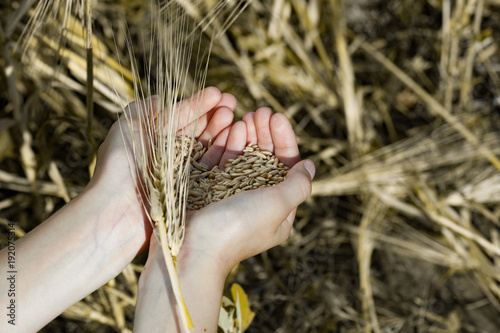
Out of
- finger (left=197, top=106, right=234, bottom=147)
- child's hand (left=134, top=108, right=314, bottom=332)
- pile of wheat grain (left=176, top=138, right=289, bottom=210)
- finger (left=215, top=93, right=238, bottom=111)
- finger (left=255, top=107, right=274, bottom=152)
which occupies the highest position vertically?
finger (left=215, top=93, right=238, bottom=111)

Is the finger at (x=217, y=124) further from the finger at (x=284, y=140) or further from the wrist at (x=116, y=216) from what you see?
the wrist at (x=116, y=216)

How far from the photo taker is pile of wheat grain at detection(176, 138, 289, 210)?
3.13ft

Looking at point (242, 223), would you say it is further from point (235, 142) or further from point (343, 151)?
point (343, 151)

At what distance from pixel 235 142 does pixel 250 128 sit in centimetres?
5

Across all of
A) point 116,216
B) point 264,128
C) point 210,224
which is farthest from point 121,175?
point 264,128

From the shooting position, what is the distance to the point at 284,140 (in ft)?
3.32

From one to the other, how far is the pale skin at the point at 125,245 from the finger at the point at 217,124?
0.19 meters

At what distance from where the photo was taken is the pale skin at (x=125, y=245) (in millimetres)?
811

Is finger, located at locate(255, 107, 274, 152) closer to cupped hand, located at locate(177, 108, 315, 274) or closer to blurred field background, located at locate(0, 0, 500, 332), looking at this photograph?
cupped hand, located at locate(177, 108, 315, 274)

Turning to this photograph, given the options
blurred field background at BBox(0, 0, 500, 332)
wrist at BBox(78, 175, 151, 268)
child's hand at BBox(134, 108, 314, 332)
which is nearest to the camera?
child's hand at BBox(134, 108, 314, 332)

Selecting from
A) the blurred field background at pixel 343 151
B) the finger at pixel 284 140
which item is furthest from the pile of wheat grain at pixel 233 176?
the blurred field background at pixel 343 151

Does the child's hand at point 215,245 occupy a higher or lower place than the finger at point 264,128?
lower

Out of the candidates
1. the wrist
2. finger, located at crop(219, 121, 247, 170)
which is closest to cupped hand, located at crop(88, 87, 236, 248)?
the wrist

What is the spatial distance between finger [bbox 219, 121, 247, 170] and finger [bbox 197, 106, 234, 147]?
0.07 feet
